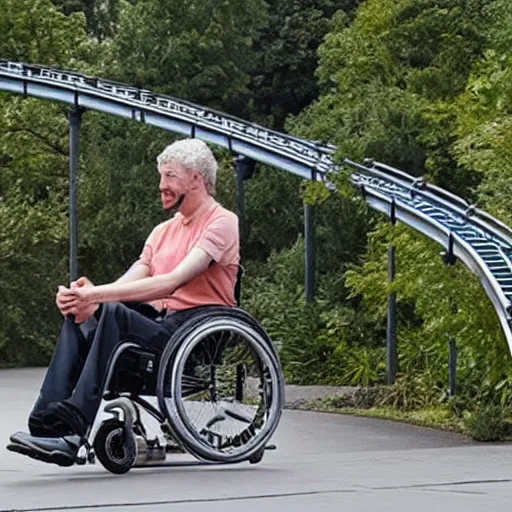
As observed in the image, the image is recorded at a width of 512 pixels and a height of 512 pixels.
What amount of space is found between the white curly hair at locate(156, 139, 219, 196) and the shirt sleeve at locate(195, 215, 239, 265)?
0.66ft

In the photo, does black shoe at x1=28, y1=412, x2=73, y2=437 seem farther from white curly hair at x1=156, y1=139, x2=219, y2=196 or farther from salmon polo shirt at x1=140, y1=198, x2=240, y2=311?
white curly hair at x1=156, y1=139, x2=219, y2=196

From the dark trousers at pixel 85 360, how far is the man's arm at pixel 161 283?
0.09 m

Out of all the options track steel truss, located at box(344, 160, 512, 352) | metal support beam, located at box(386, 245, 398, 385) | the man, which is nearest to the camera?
the man

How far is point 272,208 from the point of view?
30938mm

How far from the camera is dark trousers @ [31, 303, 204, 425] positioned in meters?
6.40

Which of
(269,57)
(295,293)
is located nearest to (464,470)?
(295,293)

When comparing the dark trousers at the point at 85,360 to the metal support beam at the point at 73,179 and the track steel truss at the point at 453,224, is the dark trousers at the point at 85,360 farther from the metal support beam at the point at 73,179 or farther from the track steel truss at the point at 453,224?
the metal support beam at the point at 73,179

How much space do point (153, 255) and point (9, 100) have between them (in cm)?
2573

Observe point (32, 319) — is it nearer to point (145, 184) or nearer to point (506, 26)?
point (145, 184)

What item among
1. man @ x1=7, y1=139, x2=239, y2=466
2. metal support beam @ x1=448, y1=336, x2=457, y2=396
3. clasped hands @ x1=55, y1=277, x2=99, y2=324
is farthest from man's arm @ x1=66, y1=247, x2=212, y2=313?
metal support beam @ x1=448, y1=336, x2=457, y2=396

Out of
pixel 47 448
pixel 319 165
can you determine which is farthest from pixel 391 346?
pixel 47 448

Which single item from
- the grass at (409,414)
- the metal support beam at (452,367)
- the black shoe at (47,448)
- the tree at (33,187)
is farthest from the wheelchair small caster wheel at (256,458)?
the tree at (33,187)

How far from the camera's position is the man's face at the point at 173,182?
23.2ft

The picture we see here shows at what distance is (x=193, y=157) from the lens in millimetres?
7102
